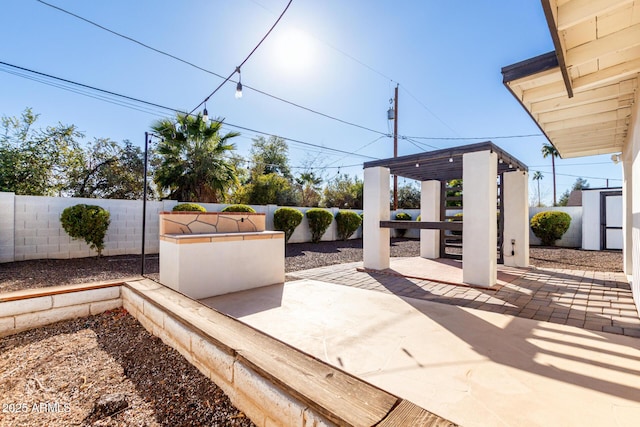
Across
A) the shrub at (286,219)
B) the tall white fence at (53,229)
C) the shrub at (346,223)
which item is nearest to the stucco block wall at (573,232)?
the shrub at (346,223)

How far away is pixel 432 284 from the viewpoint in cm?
479

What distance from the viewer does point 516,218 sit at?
6.41 m

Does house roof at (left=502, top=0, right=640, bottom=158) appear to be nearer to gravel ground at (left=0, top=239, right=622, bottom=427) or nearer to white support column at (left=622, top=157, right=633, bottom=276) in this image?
white support column at (left=622, top=157, right=633, bottom=276)

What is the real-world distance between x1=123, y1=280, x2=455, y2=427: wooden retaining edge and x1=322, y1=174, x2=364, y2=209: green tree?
1811 centimetres

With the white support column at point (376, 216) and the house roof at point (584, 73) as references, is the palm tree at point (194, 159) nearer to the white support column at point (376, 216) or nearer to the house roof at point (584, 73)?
the white support column at point (376, 216)

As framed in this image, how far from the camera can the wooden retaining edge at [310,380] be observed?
924 mm

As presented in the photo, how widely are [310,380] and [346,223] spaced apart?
11.7 metres

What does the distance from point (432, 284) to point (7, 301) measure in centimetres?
524

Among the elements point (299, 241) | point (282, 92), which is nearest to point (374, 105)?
point (282, 92)

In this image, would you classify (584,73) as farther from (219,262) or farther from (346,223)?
(346,223)

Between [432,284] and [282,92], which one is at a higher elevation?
[282,92]

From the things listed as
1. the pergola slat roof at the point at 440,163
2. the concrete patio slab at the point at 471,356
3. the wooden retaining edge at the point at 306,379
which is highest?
the pergola slat roof at the point at 440,163

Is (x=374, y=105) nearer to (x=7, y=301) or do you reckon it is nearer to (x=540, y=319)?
(x=540, y=319)

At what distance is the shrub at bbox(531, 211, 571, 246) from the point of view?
33.6 ft
